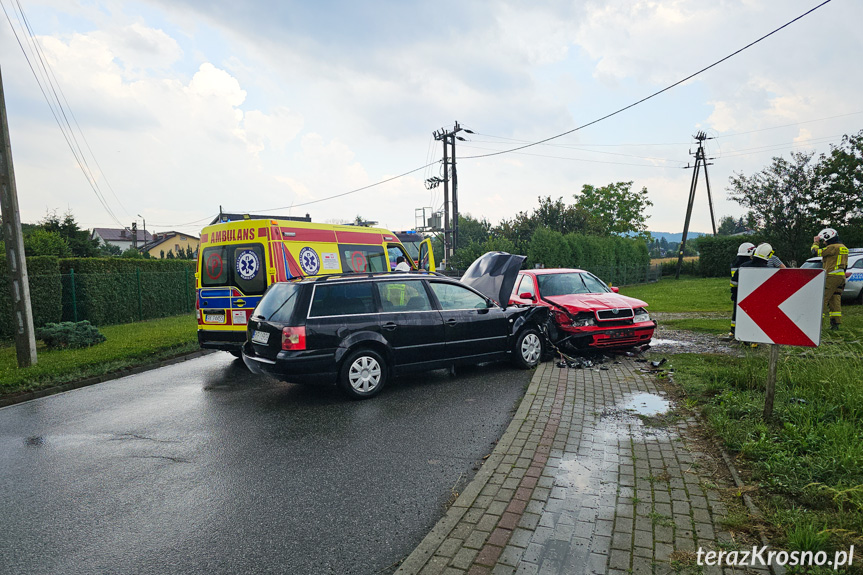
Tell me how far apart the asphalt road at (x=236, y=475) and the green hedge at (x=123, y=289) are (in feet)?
30.2

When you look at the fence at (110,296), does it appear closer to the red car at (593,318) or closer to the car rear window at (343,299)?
the car rear window at (343,299)

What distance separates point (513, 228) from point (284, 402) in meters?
36.2

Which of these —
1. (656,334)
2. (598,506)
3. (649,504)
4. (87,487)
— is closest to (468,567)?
(598,506)

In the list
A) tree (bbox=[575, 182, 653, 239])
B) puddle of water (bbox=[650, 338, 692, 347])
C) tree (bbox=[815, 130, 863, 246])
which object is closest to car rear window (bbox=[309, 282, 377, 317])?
puddle of water (bbox=[650, 338, 692, 347])

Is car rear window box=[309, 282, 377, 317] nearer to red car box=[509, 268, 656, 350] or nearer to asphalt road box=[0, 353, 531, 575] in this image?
asphalt road box=[0, 353, 531, 575]

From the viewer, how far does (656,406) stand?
5789 mm

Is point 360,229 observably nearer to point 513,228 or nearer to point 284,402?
point 284,402

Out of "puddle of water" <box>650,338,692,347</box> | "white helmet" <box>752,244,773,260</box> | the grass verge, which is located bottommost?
"puddle of water" <box>650,338,692,347</box>

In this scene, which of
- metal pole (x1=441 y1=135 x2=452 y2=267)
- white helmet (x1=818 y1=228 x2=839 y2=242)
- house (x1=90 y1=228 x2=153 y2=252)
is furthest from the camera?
house (x1=90 y1=228 x2=153 y2=252)

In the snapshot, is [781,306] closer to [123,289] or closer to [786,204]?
[123,289]

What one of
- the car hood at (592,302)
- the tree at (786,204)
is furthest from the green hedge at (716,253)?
the car hood at (592,302)

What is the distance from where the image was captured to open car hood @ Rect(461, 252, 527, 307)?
9.03 m

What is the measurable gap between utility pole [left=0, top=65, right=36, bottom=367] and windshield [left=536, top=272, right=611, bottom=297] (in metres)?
9.57

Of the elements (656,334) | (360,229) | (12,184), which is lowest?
(656,334)
